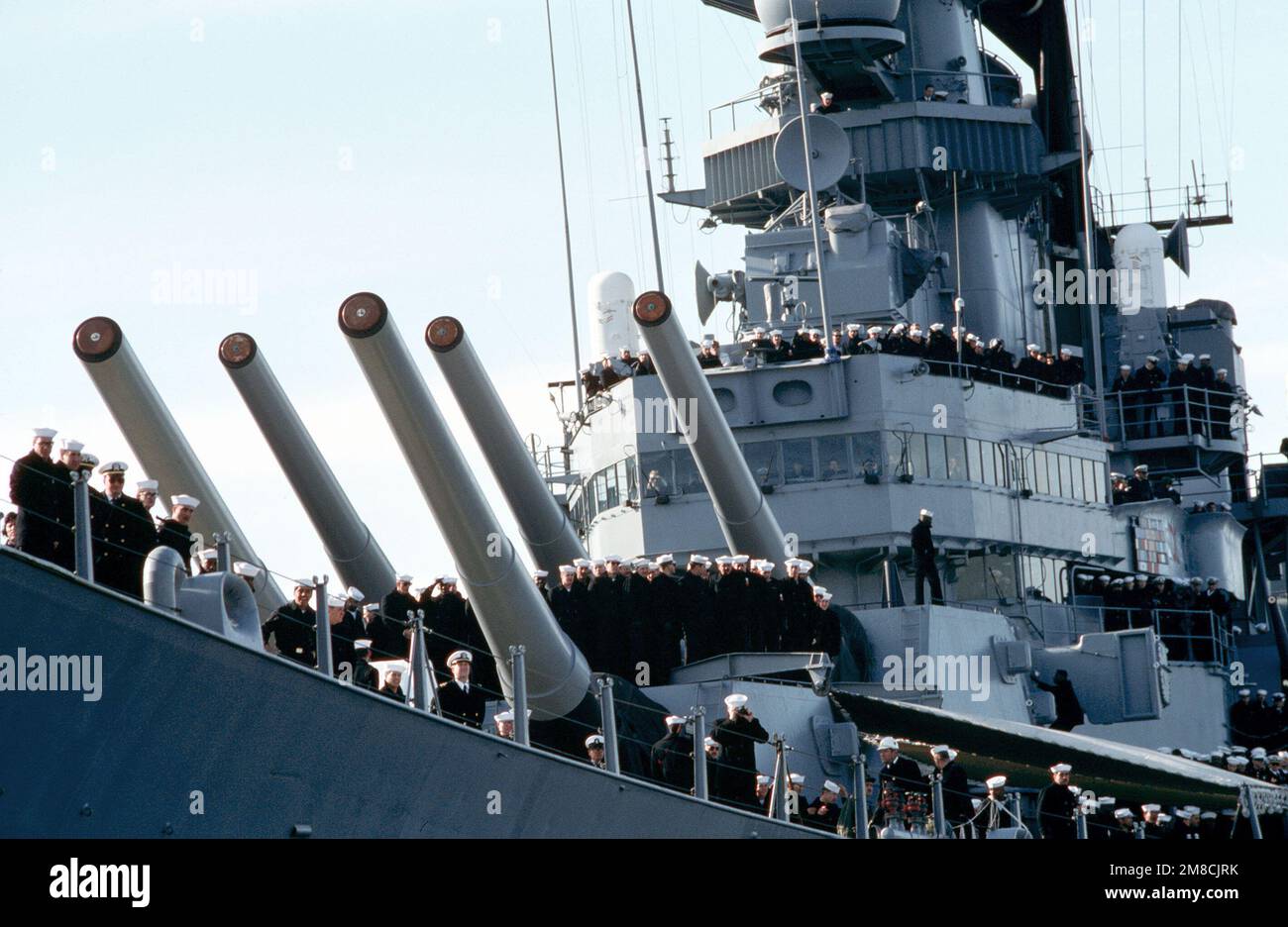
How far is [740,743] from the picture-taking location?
13688 millimetres

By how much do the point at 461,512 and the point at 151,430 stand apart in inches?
82.9

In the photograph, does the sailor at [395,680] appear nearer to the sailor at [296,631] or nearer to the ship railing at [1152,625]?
the sailor at [296,631]

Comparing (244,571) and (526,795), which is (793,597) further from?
(244,571)

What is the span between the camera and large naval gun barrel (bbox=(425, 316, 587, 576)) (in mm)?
12836

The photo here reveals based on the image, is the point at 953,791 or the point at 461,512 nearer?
the point at 461,512

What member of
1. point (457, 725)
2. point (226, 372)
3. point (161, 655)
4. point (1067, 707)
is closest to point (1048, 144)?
point (1067, 707)

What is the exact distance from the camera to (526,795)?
11.5 meters

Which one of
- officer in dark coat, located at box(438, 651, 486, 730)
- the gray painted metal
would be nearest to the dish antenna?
officer in dark coat, located at box(438, 651, 486, 730)

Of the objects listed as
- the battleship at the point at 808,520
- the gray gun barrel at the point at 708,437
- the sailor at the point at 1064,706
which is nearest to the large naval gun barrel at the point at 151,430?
the battleship at the point at 808,520

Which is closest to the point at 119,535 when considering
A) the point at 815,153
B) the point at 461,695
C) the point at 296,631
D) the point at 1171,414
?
the point at 296,631

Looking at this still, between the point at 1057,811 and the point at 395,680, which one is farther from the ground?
the point at 395,680

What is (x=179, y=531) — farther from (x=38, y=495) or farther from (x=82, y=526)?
(x=82, y=526)

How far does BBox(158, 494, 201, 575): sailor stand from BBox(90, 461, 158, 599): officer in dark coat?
6.2 inches
